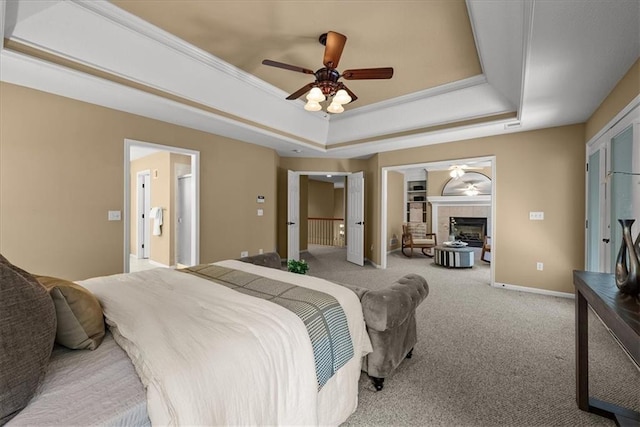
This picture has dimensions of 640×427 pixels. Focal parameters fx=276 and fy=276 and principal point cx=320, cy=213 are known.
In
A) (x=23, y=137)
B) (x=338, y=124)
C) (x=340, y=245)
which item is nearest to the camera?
(x=23, y=137)

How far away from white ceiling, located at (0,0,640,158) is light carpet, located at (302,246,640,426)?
245 centimetres

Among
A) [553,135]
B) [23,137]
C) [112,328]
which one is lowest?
[112,328]

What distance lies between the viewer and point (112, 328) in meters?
1.32

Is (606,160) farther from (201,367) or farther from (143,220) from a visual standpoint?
(143,220)

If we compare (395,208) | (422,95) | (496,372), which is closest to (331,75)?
(422,95)

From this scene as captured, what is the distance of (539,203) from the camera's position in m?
4.13

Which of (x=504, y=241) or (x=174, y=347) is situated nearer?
(x=174, y=347)

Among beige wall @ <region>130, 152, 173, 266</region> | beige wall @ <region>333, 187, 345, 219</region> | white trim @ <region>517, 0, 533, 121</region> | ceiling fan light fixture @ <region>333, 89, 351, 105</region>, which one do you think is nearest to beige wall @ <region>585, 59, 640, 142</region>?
white trim @ <region>517, 0, 533, 121</region>

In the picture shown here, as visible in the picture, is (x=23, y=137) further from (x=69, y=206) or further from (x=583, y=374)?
(x=583, y=374)

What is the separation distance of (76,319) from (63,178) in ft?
8.88

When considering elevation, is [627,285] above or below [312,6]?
below

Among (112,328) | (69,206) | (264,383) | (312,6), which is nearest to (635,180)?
(312,6)

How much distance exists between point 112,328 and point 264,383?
2.62 feet

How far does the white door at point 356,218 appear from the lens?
609 centimetres
